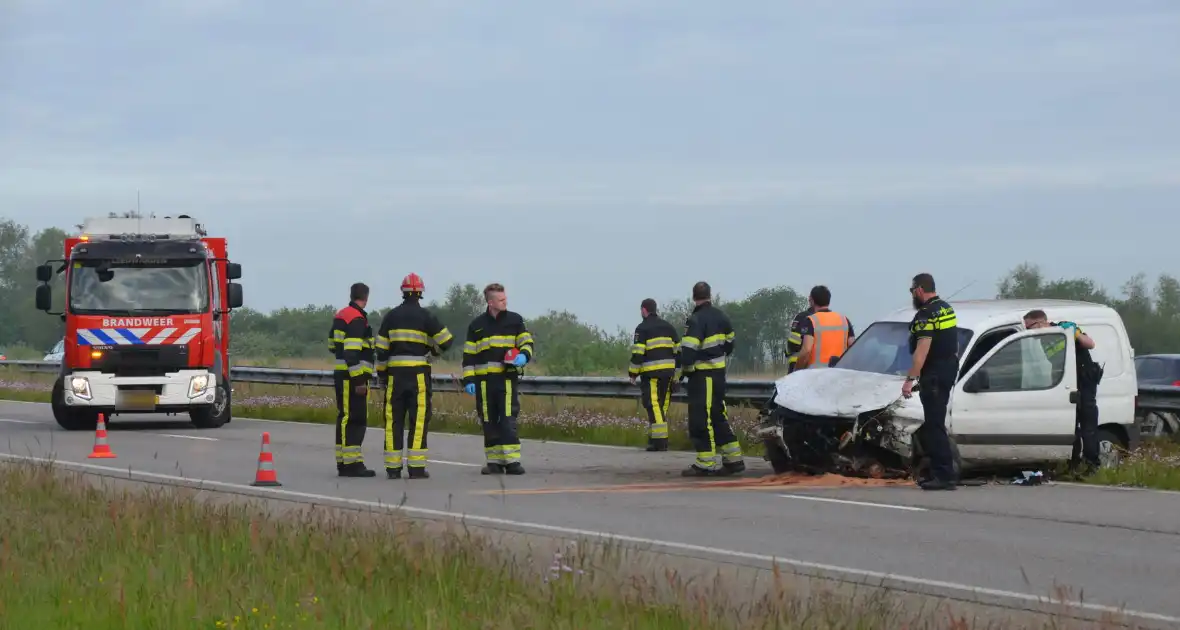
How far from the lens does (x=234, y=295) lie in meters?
25.0

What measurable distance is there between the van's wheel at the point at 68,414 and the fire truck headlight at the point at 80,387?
7.8 inches

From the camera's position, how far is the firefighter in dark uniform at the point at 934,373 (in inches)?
575

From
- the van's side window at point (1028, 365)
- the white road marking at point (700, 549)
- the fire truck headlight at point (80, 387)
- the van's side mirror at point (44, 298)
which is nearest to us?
the white road marking at point (700, 549)

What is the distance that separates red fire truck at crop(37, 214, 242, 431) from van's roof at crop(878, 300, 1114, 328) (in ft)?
37.5

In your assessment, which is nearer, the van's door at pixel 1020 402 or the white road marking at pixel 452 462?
the van's door at pixel 1020 402

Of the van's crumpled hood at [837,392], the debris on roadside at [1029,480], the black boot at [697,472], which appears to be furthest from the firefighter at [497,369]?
the debris on roadside at [1029,480]

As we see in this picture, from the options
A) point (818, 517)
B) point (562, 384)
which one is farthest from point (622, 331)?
point (818, 517)

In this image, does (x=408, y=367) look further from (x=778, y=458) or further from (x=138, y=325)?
(x=138, y=325)

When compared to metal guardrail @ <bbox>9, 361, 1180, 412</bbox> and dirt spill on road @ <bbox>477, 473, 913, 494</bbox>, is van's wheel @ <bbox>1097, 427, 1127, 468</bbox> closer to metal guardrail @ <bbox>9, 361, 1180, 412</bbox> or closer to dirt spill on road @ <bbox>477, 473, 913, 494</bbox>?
metal guardrail @ <bbox>9, 361, 1180, 412</bbox>

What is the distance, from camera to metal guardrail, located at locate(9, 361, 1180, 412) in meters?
18.0

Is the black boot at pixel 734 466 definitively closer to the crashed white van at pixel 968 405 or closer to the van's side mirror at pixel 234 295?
the crashed white van at pixel 968 405

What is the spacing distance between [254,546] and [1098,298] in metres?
35.0

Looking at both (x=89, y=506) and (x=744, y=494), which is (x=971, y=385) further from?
(x=89, y=506)

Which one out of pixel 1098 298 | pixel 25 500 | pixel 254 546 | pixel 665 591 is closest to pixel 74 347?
pixel 25 500
